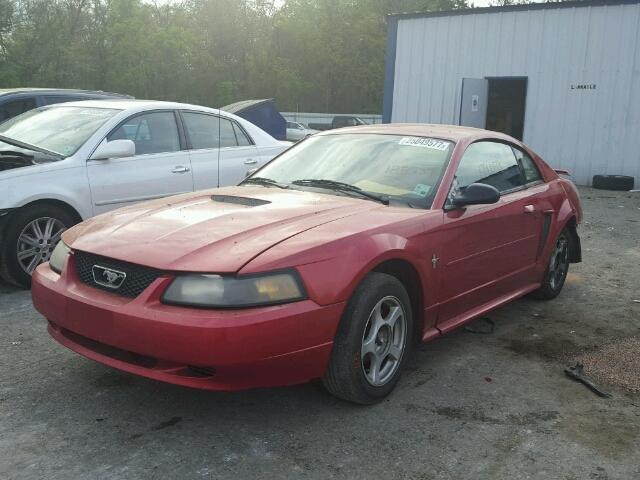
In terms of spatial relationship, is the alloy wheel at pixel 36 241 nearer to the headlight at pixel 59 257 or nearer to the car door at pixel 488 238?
the headlight at pixel 59 257

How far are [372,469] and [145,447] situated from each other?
101 cm

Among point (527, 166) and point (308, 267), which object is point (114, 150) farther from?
point (527, 166)

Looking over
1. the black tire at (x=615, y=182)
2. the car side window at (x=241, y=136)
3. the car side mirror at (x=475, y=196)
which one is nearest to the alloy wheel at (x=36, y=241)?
the car side window at (x=241, y=136)

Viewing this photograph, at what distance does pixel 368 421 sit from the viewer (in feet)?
10.6

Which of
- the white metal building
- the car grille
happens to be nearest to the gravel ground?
the car grille

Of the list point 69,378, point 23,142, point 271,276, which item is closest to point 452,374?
point 271,276

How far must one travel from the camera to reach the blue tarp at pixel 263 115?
13.2 meters

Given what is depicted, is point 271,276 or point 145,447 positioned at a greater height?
point 271,276

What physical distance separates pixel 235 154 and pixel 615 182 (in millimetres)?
9965

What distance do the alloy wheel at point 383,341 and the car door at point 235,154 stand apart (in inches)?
137

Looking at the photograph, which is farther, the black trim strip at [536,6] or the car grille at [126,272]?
the black trim strip at [536,6]

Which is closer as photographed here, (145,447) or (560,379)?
A: (145,447)

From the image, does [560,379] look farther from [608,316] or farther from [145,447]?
[145,447]

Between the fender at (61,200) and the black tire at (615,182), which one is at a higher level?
the fender at (61,200)
